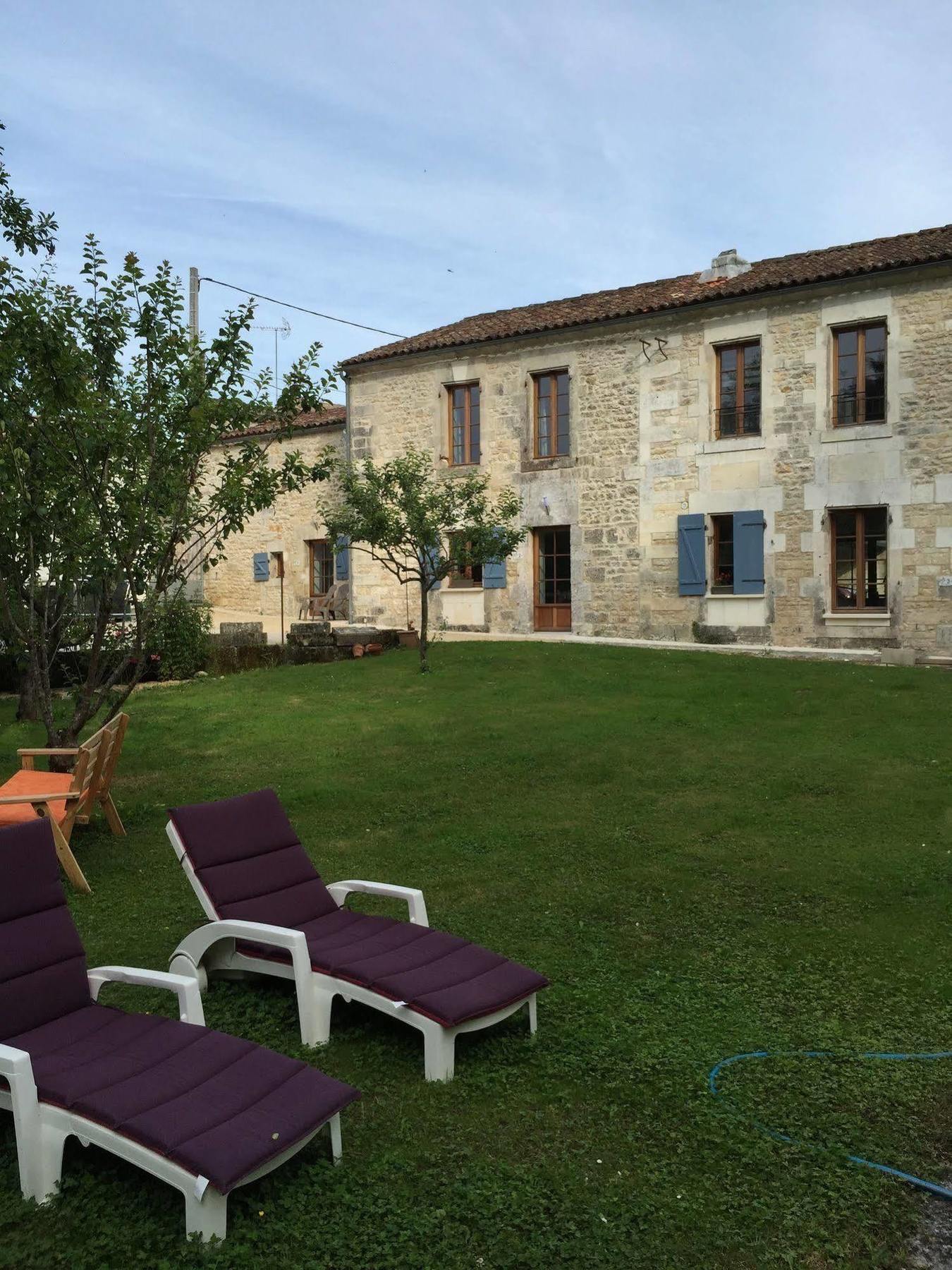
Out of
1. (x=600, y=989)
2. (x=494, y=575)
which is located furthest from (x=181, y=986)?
(x=494, y=575)

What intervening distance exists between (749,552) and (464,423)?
21.1ft

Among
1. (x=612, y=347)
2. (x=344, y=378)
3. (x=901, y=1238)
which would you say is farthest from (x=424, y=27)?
(x=344, y=378)

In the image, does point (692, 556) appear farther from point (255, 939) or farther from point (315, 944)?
point (255, 939)

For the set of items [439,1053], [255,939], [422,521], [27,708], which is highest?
[422,521]

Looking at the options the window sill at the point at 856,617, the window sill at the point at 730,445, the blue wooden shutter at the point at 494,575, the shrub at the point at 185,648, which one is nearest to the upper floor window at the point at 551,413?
the blue wooden shutter at the point at 494,575

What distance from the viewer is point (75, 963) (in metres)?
3.57

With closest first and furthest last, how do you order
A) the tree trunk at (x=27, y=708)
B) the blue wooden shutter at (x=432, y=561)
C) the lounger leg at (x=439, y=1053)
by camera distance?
the lounger leg at (x=439, y=1053) → the tree trunk at (x=27, y=708) → the blue wooden shutter at (x=432, y=561)

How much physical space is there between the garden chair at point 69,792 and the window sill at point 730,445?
1274 cm

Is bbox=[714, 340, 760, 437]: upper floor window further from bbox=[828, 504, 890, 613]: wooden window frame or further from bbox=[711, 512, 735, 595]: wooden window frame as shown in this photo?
bbox=[828, 504, 890, 613]: wooden window frame

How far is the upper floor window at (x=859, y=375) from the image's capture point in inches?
635

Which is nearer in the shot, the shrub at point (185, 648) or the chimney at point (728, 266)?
the shrub at point (185, 648)

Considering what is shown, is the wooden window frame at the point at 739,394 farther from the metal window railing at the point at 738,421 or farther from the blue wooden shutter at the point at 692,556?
the blue wooden shutter at the point at 692,556

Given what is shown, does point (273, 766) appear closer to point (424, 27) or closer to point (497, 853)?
point (497, 853)

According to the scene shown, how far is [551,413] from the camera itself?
19.2 metres
